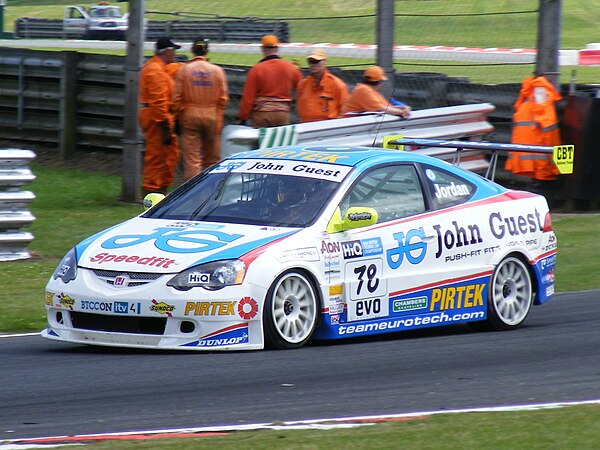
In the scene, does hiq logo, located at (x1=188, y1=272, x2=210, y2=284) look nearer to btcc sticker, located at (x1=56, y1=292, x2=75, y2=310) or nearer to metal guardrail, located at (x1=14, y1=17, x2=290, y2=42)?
btcc sticker, located at (x1=56, y1=292, x2=75, y2=310)

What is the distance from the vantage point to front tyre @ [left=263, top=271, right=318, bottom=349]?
314 inches

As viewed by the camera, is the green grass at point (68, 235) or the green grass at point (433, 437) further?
the green grass at point (68, 235)

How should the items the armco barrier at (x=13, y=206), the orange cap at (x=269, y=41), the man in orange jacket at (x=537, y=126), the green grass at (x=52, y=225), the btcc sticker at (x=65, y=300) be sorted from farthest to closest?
the man in orange jacket at (x=537, y=126), the orange cap at (x=269, y=41), the armco barrier at (x=13, y=206), the green grass at (x=52, y=225), the btcc sticker at (x=65, y=300)

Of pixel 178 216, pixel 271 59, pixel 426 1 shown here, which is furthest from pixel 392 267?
pixel 426 1

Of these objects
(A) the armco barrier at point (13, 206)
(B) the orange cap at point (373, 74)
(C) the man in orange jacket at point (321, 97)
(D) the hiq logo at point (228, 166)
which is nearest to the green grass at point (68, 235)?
(A) the armco barrier at point (13, 206)

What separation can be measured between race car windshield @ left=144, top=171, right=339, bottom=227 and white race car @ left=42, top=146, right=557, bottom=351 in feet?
0.04

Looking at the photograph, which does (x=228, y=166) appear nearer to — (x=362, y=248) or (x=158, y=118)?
(x=362, y=248)

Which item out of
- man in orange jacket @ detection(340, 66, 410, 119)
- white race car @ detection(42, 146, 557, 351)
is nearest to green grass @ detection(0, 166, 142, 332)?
white race car @ detection(42, 146, 557, 351)

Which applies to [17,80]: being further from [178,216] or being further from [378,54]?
[178,216]

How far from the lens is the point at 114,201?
53.8 ft

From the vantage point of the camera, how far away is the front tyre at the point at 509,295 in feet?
31.0

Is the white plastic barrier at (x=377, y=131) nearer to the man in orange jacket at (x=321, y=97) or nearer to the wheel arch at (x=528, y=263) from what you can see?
the man in orange jacket at (x=321, y=97)

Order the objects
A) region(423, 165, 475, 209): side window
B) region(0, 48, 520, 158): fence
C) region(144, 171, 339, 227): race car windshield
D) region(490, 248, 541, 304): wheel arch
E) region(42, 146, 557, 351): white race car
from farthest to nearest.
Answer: region(0, 48, 520, 158): fence
region(490, 248, 541, 304): wheel arch
region(423, 165, 475, 209): side window
region(144, 171, 339, 227): race car windshield
region(42, 146, 557, 351): white race car

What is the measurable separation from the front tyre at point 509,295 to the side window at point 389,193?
2.91ft
